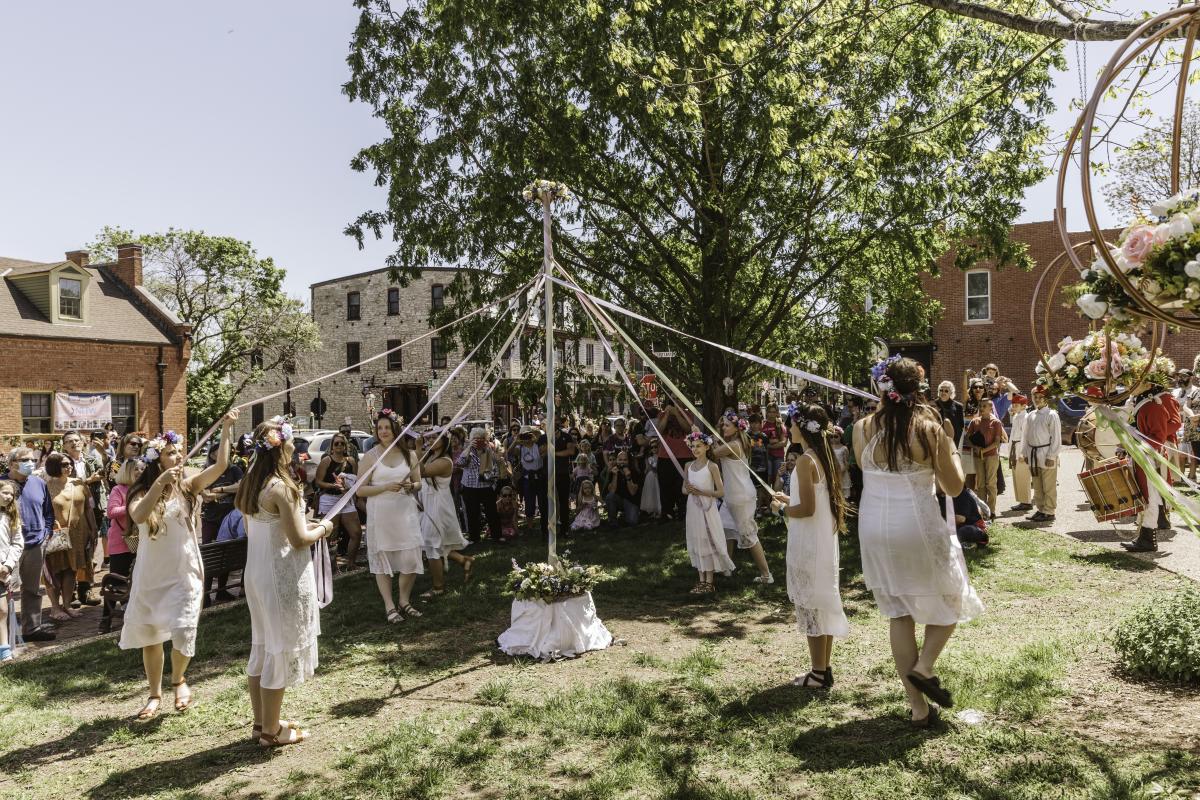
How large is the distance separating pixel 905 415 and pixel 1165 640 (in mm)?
2437

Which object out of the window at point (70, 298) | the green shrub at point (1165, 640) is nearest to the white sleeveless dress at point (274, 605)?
the green shrub at point (1165, 640)

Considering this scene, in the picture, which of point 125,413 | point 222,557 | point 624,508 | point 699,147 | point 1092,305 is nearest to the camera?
point 1092,305

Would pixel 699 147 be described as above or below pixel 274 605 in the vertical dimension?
above

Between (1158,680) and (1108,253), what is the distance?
3.79 m

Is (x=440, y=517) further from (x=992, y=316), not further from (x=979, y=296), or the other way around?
(x=979, y=296)

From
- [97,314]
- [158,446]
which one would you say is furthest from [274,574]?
[97,314]

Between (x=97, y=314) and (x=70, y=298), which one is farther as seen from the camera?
(x=97, y=314)

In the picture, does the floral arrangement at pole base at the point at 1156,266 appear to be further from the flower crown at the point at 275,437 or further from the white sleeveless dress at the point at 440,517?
the white sleeveless dress at the point at 440,517

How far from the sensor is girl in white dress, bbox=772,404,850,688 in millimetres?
5695

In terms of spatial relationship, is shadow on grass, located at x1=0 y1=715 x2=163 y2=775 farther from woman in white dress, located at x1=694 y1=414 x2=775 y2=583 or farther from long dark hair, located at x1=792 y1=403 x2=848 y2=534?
woman in white dress, located at x1=694 y1=414 x2=775 y2=583

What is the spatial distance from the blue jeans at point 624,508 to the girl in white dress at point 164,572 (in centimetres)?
902

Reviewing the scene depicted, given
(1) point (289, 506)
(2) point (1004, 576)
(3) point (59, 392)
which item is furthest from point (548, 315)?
(3) point (59, 392)

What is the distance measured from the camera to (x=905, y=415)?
4703 millimetres

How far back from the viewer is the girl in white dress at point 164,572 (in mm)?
5863
